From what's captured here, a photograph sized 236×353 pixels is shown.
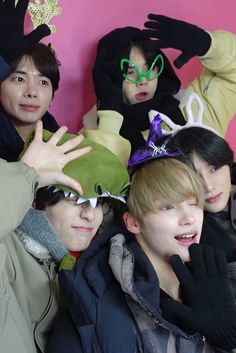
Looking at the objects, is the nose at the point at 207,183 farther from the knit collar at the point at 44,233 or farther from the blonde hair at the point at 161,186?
the knit collar at the point at 44,233

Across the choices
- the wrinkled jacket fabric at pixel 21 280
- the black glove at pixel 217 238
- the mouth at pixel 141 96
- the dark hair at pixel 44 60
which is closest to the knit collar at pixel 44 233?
the wrinkled jacket fabric at pixel 21 280

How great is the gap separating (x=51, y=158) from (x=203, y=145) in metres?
0.34

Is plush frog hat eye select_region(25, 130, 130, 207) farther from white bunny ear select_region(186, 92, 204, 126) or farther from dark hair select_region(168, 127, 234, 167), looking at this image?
white bunny ear select_region(186, 92, 204, 126)

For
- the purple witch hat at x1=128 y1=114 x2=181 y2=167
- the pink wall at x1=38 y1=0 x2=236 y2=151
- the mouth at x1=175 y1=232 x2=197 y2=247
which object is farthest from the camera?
the pink wall at x1=38 y1=0 x2=236 y2=151

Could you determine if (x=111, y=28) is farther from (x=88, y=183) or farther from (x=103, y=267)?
Result: (x=103, y=267)

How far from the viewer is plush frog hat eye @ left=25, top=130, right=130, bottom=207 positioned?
894mm

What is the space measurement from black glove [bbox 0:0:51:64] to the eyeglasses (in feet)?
0.85

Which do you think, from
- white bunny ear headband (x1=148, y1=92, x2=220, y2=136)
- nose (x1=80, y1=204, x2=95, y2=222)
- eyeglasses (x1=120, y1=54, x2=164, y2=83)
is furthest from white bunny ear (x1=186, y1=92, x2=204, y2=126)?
nose (x1=80, y1=204, x2=95, y2=222)

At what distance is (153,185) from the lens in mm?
896

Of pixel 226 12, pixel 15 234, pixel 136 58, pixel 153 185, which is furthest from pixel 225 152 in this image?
pixel 226 12

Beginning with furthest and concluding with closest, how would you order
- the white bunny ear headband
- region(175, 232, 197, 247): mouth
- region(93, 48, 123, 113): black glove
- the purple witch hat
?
1. region(93, 48, 123, 113): black glove
2. the white bunny ear headband
3. the purple witch hat
4. region(175, 232, 197, 247): mouth

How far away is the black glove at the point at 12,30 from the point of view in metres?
1.05

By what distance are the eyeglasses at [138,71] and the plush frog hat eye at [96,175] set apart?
0.38m

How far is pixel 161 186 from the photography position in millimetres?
885
